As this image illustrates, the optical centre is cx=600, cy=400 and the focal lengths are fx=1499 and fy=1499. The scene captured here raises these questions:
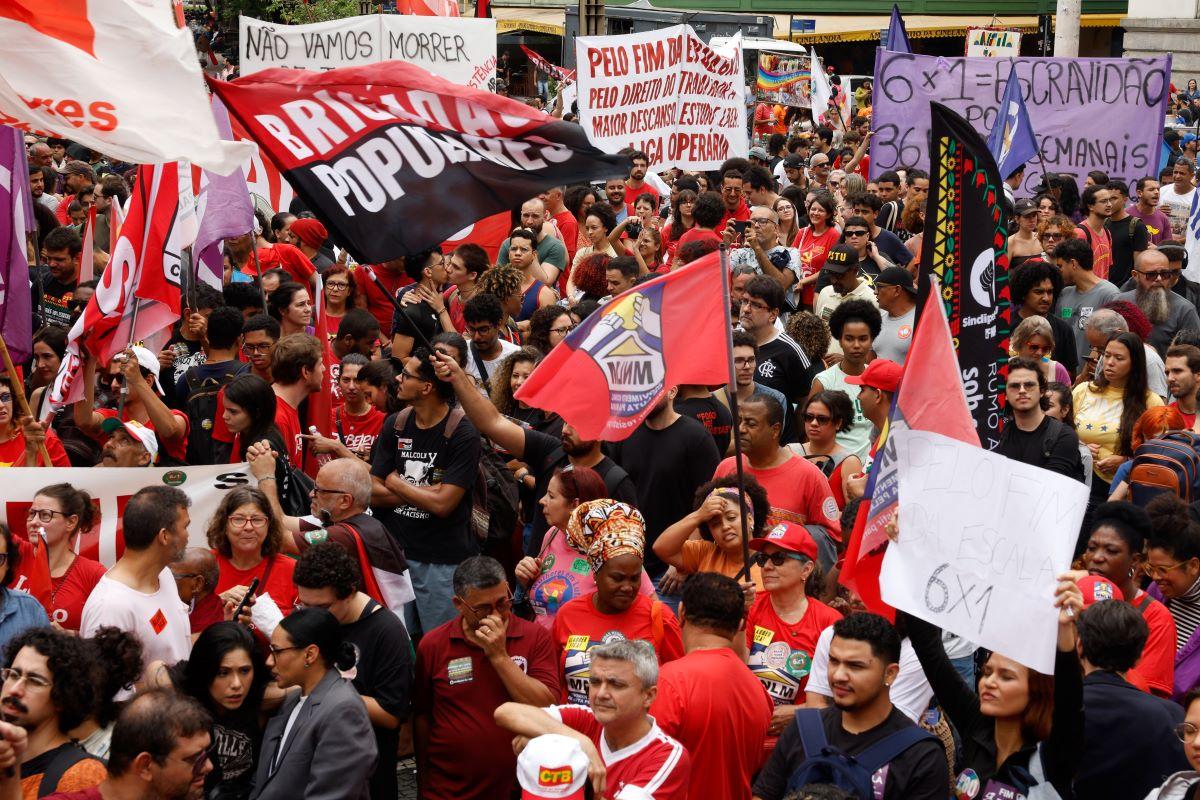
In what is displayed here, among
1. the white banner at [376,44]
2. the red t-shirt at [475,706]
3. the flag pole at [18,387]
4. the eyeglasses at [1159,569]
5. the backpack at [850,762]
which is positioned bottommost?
the red t-shirt at [475,706]

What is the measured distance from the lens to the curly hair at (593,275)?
34.7 ft

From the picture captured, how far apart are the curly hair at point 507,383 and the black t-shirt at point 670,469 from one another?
1.06 meters

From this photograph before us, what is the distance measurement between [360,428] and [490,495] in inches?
49.4

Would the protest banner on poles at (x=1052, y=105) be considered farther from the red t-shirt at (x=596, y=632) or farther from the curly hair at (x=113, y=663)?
the curly hair at (x=113, y=663)

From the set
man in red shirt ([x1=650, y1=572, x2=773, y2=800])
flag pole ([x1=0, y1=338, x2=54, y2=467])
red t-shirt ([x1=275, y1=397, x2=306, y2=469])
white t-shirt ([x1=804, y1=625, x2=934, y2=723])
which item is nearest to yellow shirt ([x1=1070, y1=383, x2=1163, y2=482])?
white t-shirt ([x1=804, y1=625, x2=934, y2=723])

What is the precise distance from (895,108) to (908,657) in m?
10.1

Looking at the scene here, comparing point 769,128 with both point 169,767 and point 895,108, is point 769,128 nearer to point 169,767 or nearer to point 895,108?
point 895,108

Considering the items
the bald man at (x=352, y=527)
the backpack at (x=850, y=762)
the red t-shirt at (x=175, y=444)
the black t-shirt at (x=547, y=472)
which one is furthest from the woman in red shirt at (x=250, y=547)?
the backpack at (x=850, y=762)

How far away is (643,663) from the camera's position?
483 centimetres

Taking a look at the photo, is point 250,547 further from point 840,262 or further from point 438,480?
point 840,262

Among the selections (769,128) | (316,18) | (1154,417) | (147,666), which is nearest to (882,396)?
(1154,417)

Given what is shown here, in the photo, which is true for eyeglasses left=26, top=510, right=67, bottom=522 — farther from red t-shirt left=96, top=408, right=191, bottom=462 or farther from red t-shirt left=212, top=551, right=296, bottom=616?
red t-shirt left=96, top=408, right=191, bottom=462

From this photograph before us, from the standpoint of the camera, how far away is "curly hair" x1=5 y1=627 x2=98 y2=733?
471 cm

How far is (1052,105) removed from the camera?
48.6 ft
